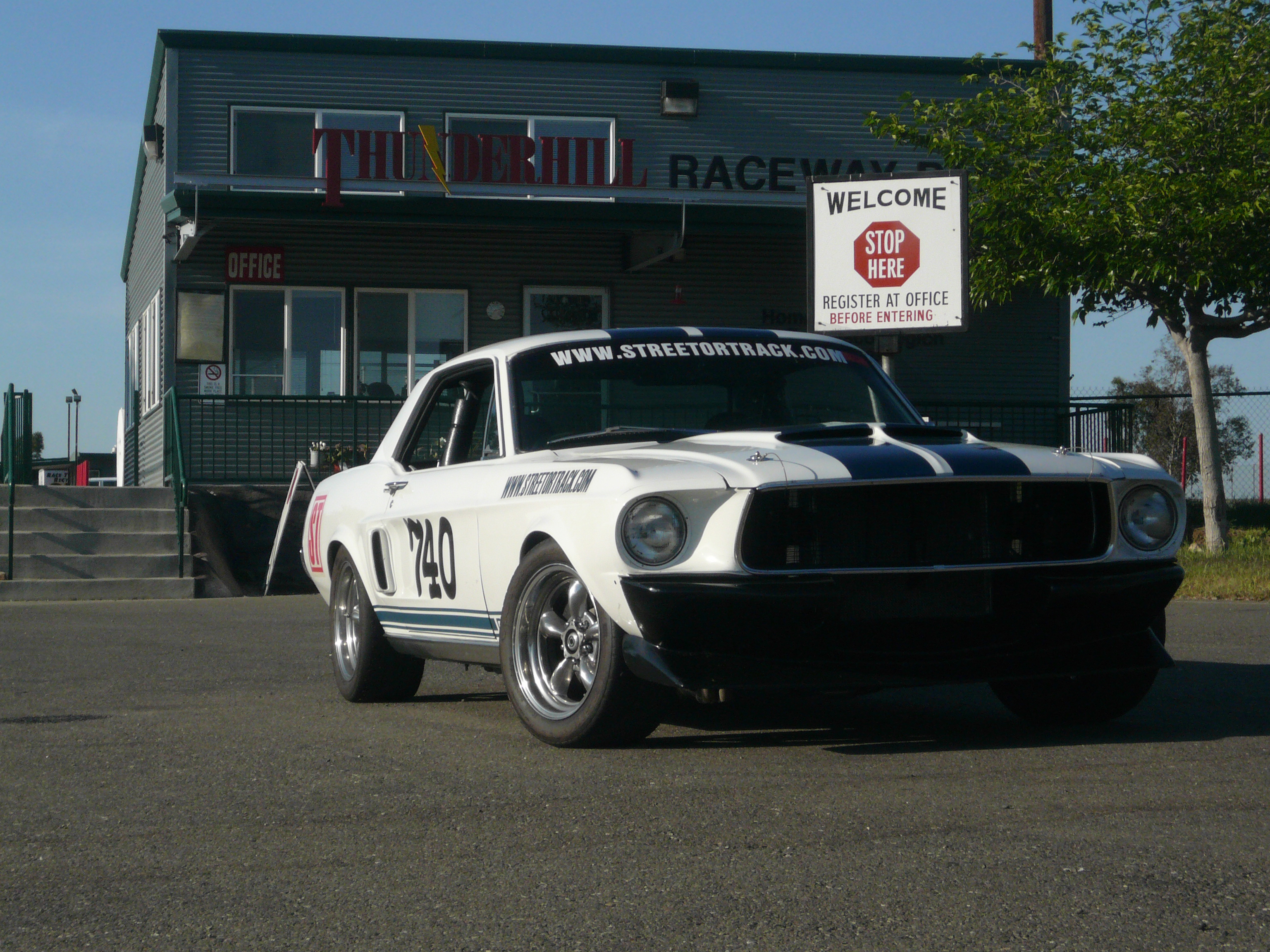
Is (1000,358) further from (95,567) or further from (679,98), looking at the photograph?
(95,567)

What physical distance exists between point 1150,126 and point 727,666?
568 inches

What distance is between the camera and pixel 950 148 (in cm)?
1917

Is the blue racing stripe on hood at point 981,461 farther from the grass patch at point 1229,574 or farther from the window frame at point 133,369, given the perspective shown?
the window frame at point 133,369

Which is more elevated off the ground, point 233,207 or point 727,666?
point 233,207

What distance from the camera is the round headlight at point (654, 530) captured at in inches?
191

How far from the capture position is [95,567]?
51.6 ft

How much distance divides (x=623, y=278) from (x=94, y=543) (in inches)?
331

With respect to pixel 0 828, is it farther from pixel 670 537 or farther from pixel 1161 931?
pixel 1161 931

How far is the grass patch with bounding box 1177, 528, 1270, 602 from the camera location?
1237 cm

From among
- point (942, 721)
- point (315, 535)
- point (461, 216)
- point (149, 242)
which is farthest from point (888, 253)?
point (149, 242)

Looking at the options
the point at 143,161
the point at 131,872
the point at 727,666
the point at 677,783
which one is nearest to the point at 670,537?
the point at 727,666

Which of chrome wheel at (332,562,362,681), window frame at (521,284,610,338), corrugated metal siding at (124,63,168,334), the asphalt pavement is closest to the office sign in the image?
corrugated metal siding at (124,63,168,334)

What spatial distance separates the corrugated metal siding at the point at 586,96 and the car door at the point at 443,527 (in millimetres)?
15344

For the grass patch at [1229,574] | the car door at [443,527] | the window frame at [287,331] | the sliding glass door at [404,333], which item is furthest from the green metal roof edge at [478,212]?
the car door at [443,527]
